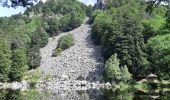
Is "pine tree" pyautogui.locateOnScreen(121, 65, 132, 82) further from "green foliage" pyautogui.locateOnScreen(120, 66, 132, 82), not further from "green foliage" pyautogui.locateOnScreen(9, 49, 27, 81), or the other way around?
"green foliage" pyautogui.locateOnScreen(9, 49, 27, 81)

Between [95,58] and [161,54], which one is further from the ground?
[95,58]

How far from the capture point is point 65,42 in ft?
531

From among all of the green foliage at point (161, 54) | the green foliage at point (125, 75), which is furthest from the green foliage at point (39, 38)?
the green foliage at point (161, 54)

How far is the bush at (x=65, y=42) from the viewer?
160538 millimetres

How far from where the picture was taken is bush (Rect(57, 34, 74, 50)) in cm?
16054

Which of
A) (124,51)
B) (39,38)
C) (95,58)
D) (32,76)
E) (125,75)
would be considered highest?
(39,38)

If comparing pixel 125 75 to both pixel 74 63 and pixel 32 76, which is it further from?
pixel 74 63

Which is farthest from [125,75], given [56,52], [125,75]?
[56,52]

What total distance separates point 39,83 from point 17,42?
2145cm

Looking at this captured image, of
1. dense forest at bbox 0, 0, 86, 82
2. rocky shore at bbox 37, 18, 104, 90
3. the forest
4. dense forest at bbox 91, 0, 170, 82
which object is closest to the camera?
dense forest at bbox 91, 0, 170, 82

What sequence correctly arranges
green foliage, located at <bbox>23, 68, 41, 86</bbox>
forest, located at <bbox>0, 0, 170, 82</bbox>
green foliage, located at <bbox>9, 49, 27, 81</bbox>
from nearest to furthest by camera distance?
forest, located at <bbox>0, 0, 170, 82</bbox> < green foliage, located at <bbox>9, 49, 27, 81</bbox> < green foliage, located at <bbox>23, 68, 41, 86</bbox>

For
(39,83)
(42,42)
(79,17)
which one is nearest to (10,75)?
(39,83)

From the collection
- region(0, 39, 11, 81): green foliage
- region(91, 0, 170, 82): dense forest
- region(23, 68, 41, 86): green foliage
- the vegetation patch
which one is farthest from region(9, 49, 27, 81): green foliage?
the vegetation patch

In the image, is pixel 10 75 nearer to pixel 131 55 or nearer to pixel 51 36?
pixel 131 55
